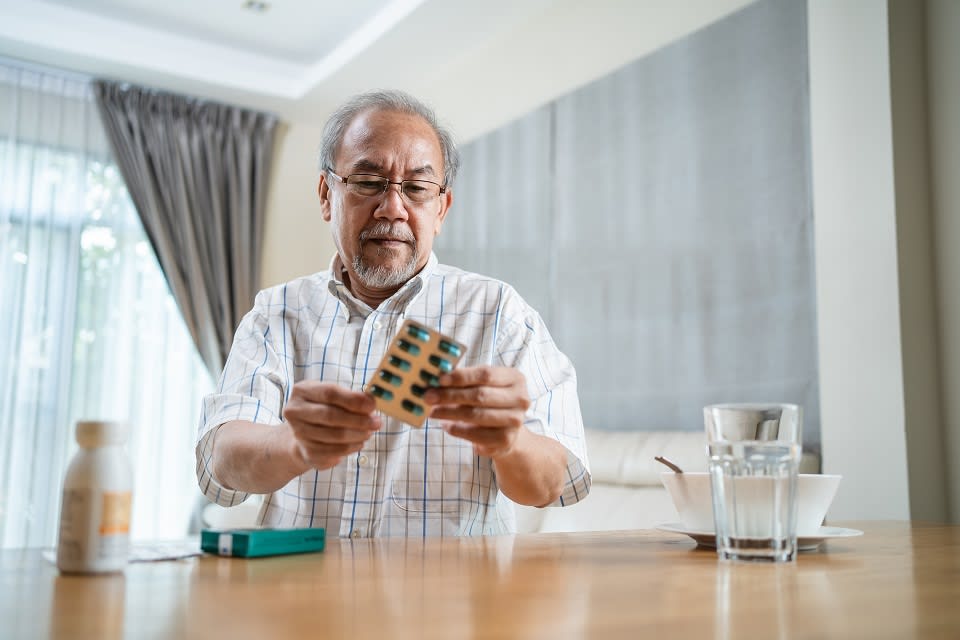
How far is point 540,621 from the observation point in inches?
20.8

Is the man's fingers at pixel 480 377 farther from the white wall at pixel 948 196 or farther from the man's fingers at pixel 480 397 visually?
the white wall at pixel 948 196

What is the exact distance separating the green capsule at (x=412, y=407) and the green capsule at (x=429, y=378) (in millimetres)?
25

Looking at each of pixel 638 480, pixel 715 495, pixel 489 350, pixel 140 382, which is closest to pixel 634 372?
pixel 638 480

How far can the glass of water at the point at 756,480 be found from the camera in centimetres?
80

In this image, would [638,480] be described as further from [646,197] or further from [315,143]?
[315,143]

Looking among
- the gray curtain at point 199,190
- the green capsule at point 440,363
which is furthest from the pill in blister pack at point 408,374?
the gray curtain at point 199,190

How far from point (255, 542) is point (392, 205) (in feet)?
2.76

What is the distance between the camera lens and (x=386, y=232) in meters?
1.53

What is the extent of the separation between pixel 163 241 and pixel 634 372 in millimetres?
2700

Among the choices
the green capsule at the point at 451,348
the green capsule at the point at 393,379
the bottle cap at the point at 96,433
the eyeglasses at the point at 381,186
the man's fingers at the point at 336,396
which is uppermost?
the eyeglasses at the point at 381,186

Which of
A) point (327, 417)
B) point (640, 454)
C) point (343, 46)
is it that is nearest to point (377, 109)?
point (327, 417)

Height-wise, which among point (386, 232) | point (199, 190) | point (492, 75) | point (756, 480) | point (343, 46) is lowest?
point (756, 480)

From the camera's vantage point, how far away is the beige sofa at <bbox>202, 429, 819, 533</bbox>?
7.80ft

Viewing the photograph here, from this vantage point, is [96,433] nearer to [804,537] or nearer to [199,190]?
[804,537]
